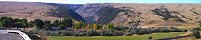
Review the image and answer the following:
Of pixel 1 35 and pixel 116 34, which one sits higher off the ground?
pixel 1 35

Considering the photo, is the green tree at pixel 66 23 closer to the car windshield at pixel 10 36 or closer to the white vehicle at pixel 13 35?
the white vehicle at pixel 13 35

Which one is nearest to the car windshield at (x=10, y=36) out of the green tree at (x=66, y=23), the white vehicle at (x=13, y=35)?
the white vehicle at (x=13, y=35)

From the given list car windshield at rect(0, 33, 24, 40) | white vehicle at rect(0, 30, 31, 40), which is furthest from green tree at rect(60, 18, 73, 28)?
car windshield at rect(0, 33, 24, 40)

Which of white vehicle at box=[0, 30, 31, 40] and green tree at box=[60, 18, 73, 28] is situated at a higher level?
white vehicle at box=[0, 30, 31, 40]

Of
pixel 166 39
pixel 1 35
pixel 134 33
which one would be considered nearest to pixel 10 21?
pixel 134 33

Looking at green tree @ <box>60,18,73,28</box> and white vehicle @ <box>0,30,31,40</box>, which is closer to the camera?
white vehicle @ <box>0,30,31,40</box>

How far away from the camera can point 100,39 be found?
276ft

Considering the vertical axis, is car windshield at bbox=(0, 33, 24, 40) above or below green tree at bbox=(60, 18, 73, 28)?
above

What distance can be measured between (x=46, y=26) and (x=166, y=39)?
4533cm

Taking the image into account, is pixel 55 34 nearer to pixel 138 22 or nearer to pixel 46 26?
pixel 46 26

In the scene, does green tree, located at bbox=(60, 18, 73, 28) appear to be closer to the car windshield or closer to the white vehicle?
the white vehicle

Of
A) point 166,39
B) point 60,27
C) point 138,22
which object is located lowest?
point 138,22

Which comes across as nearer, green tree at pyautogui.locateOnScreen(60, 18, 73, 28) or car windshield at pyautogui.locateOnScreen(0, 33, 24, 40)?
car windshield at pyautogui.locateOnScreen(0, 33, 24, 40)

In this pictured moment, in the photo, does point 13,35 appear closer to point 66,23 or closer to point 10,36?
point 10,36
